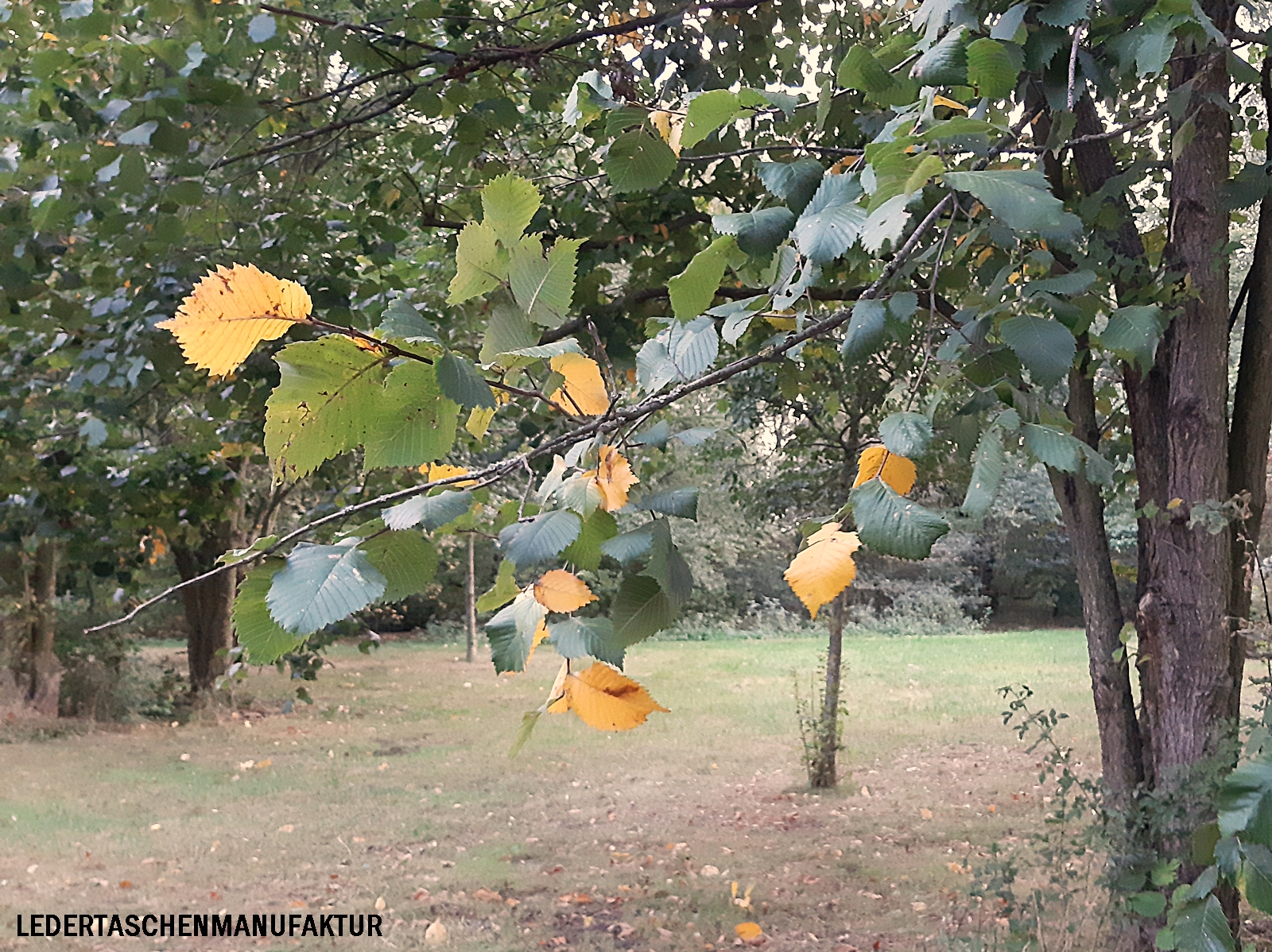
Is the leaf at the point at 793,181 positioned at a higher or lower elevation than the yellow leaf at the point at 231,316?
higher

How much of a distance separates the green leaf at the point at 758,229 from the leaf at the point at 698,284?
2cm

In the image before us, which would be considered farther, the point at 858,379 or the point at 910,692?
the point at 910,692

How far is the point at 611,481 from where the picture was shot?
738 millimetres

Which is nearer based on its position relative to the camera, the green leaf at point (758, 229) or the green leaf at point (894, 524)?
the green leaf at point (894, 524)

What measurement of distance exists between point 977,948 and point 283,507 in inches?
295

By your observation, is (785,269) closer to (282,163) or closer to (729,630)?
(282,163)

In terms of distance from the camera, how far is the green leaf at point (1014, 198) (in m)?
0.66

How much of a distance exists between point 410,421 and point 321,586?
0.13m

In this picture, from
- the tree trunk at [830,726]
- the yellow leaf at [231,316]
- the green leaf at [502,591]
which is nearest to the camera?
the yellow leaf at [231,316]

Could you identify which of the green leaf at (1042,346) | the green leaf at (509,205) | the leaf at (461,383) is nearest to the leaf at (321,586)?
the leaf at (461,383)

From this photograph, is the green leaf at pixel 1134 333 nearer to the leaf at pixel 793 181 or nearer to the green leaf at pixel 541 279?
the leaf at pixel 793 181

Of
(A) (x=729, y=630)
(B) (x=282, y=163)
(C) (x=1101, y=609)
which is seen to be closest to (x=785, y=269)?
(C) (x=1101, y=609)

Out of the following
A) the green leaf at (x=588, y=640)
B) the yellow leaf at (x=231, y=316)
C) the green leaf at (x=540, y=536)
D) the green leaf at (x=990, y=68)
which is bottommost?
the green leaf at (x=588, y=640)

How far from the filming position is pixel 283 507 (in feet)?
28.7
